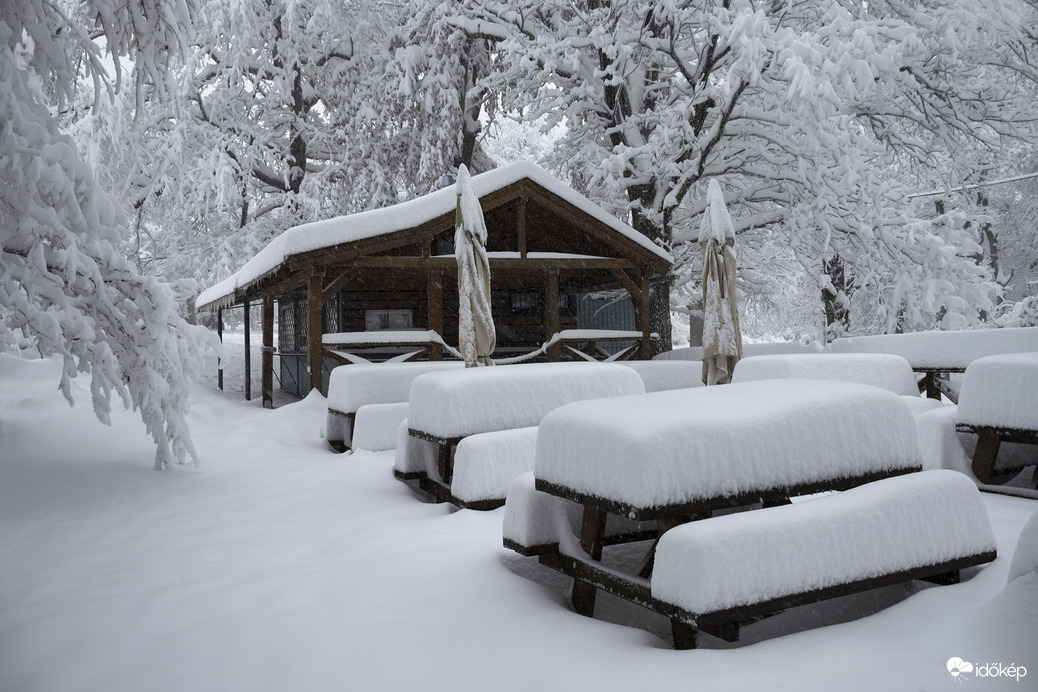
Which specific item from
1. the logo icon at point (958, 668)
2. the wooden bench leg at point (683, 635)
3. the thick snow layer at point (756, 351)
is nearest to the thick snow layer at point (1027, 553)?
the logo icon at point (958, 668)

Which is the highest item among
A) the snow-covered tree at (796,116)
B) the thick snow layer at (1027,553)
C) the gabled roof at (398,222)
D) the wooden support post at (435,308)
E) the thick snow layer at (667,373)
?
the snow-covered tree at (796,116)

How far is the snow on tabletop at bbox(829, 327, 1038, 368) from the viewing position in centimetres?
895

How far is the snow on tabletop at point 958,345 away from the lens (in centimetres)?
895

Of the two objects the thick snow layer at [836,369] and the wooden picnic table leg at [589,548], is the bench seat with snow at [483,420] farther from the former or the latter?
the thick snow layer at [836,369]

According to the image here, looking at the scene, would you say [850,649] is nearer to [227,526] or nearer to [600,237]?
[227,526]

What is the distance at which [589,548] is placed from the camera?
12.8 feet

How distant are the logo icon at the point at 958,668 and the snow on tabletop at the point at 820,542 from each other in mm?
570

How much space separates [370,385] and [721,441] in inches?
273

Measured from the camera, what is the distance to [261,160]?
67.7 feet

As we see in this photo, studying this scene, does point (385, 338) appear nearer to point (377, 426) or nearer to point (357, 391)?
point (357, 391)

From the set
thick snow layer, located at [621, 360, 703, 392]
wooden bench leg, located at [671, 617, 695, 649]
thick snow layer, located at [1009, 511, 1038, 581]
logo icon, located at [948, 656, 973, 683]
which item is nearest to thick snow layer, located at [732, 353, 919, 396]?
thick snow layer, located at [621, 360, 703, 392]

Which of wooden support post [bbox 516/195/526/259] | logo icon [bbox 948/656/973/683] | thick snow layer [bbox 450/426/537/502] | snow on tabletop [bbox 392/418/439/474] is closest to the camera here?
logo icon [bbox 948/656/973/683]

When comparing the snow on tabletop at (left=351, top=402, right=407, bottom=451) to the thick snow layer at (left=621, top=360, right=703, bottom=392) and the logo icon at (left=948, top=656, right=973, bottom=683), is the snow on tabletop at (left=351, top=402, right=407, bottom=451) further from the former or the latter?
the logo icon at (left=948, top=656, right=973, bottom=683)

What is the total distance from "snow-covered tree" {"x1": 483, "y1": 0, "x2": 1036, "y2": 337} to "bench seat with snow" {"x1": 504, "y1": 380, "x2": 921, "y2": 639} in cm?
863
